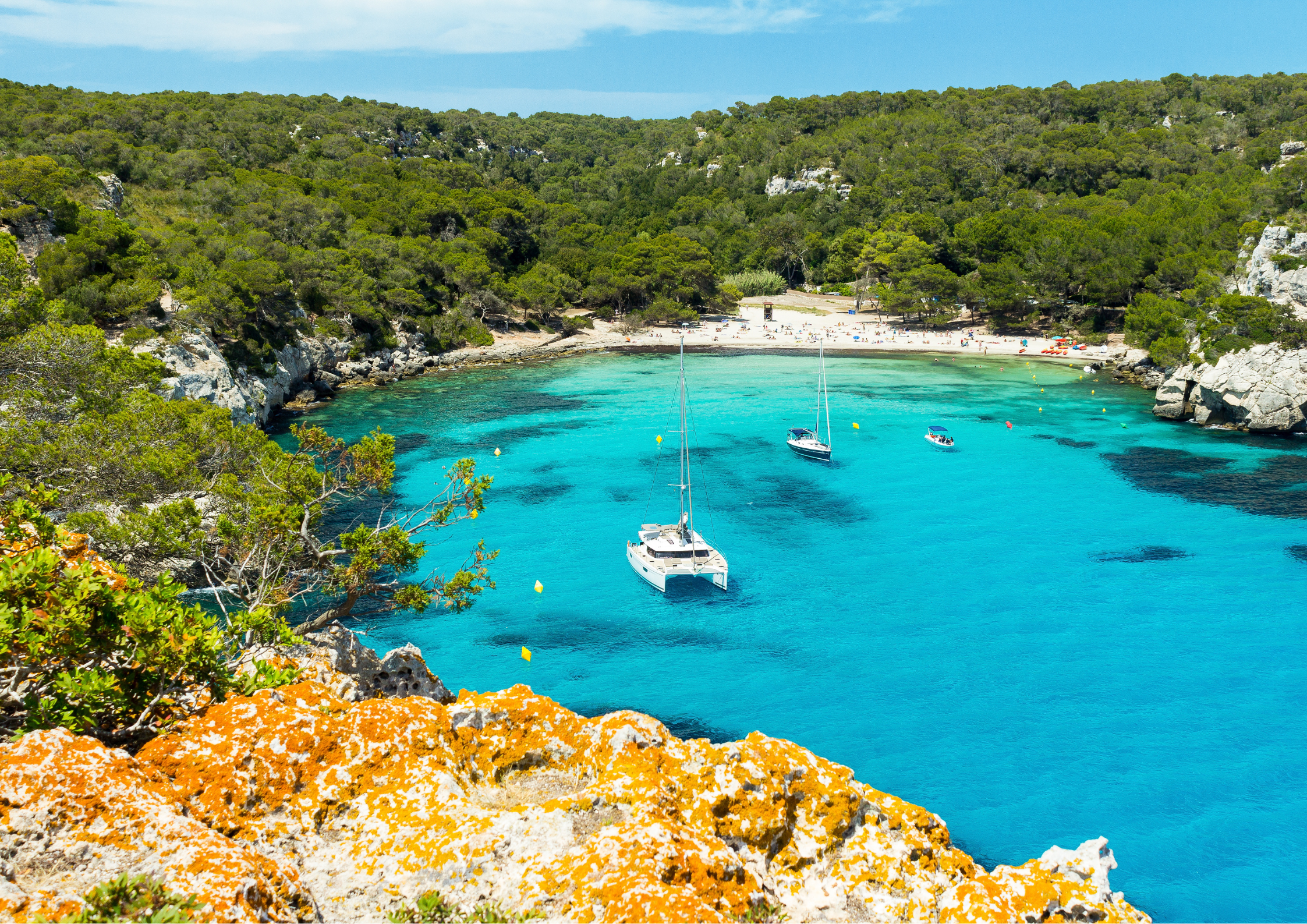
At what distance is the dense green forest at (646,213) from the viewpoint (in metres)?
60.7

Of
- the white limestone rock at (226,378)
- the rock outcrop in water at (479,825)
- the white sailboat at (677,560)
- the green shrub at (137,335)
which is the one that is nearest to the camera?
the rock outcrop in water at (479,825)

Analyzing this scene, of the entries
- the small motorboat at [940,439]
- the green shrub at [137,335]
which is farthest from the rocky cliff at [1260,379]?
the green shrub at [137,335]

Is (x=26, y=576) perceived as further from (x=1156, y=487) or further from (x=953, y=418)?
(x=953, y=418)

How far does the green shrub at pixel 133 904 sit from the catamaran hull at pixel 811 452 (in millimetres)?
47165

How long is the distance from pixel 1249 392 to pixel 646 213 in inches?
3916

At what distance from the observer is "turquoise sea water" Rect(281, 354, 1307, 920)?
2116 cm

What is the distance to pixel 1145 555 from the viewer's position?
36500 mm

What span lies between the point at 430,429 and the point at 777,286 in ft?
233

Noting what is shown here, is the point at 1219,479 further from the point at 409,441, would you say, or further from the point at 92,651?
the point at 92,651

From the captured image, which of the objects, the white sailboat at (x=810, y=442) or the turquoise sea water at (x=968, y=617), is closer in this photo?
the turquoise sea water at (x=968, y=617)

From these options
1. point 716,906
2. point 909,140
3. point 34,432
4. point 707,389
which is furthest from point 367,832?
point 909,140

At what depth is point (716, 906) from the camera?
23.7ft

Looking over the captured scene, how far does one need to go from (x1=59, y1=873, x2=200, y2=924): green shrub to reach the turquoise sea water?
18745mm

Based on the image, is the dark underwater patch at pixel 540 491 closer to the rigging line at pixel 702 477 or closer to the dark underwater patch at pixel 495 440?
the dark underwater patch at pixel 495 440
